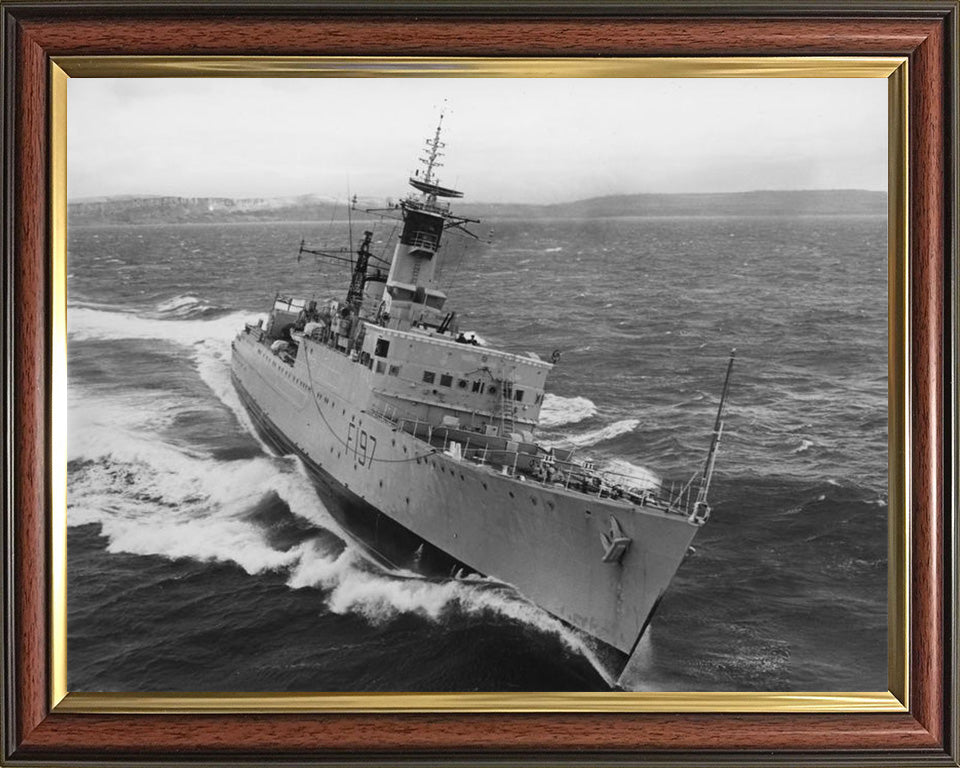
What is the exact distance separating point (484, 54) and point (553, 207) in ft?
2.25

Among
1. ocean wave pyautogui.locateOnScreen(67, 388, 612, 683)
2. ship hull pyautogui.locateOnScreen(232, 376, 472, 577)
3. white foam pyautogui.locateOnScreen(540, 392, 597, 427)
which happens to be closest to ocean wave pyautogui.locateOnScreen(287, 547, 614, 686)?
ocean wave pyautogui.locateOnScreen(67, 388, 612, 683)

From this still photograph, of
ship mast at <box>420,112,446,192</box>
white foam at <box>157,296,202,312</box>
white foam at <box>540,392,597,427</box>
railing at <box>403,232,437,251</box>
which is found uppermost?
ship mast at <box>420,112,446,192</box>

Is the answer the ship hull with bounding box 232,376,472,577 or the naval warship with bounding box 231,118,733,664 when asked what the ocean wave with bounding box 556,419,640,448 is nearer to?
the naval warship with bounding box 231,118,733,664

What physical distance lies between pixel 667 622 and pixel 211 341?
2.34 m

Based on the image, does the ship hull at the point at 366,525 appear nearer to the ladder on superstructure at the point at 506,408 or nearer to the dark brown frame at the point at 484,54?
the ladder on superstructure at the point at 506,408

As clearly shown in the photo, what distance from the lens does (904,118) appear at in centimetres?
327

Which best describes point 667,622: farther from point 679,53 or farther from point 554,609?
point 679,53

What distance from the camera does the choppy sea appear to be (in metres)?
3.26

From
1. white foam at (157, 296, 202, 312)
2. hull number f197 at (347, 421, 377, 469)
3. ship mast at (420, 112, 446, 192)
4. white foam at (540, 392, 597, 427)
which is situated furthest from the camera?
hull number f197 at (347, 421, 377, 469)

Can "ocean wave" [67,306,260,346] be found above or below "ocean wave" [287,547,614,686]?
above

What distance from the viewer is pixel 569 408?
3.66m

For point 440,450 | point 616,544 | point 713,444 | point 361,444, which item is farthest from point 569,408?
point 361,444

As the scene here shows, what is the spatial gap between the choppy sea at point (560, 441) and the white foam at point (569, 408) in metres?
0.01

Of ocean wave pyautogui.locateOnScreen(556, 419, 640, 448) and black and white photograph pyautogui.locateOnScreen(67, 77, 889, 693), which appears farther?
ocean wave pyautogui.locateOnScreen(556, 419, 640, 448)
